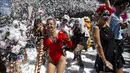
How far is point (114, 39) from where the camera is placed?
557cm

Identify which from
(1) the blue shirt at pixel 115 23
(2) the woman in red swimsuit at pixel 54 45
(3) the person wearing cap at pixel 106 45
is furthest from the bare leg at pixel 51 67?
Result: (1) the blue shirt at pixel 115 23

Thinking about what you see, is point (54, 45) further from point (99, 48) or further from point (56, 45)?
point (99, 48)

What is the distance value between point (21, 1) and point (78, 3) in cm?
1096

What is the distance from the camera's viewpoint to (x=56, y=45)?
6551 mm

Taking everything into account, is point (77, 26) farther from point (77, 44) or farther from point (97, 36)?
point (97, 36)

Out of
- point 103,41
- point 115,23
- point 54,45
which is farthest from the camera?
point 54,45

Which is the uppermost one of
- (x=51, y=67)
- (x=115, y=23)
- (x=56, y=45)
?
(x=115, y=23)

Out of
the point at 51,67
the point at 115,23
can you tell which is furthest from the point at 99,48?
the point at 51,67

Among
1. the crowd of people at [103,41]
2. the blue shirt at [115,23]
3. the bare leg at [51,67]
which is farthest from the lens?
the bare leg at [51,67]

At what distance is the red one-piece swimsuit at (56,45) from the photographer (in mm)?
6523

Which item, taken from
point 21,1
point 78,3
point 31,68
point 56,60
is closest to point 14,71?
point 56,60

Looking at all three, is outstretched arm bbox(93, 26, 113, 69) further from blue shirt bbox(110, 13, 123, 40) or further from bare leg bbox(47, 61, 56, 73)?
bare leg bbox(47, 61, 56, 73)

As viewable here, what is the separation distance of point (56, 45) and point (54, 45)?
0.13 ft

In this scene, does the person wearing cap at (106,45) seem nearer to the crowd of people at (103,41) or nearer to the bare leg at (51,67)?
the crowd of people at (103,41)
